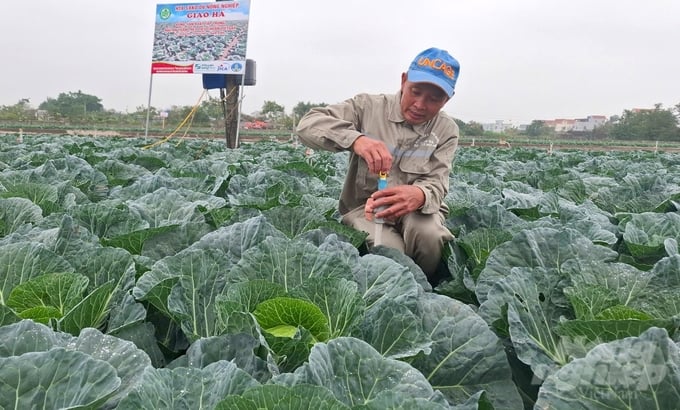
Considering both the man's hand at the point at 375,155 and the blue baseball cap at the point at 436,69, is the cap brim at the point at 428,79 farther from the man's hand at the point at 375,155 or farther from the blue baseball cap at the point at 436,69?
the man's hand at the point at 375,155

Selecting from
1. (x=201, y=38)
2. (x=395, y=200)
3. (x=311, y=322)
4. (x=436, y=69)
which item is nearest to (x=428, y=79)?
(x=436, y=69)

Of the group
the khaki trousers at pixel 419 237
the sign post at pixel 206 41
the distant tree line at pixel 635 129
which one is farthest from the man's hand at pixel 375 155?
the distant tree line at pixel 635 129

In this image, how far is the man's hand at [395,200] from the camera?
9.05 feet

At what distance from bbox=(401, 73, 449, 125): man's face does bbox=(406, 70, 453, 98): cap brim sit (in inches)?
2.3

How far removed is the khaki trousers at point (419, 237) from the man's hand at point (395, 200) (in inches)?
7.0

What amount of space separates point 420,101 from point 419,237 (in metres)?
0.76

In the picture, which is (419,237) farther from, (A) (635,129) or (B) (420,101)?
(A) (635,129)

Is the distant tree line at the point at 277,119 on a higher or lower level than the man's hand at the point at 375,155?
higher

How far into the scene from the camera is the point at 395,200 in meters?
2.81

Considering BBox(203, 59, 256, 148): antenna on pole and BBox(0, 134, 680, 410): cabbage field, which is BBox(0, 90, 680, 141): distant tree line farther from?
BBox(0, 134, 680, 410): cabbage field

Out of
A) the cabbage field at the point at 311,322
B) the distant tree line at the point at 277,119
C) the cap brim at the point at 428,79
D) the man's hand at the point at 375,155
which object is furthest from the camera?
the distant tree line at the point at 277,119

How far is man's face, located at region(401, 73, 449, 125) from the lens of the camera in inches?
119

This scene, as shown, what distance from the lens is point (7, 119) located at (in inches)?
1909

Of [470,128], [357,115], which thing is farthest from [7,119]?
[357,115]
